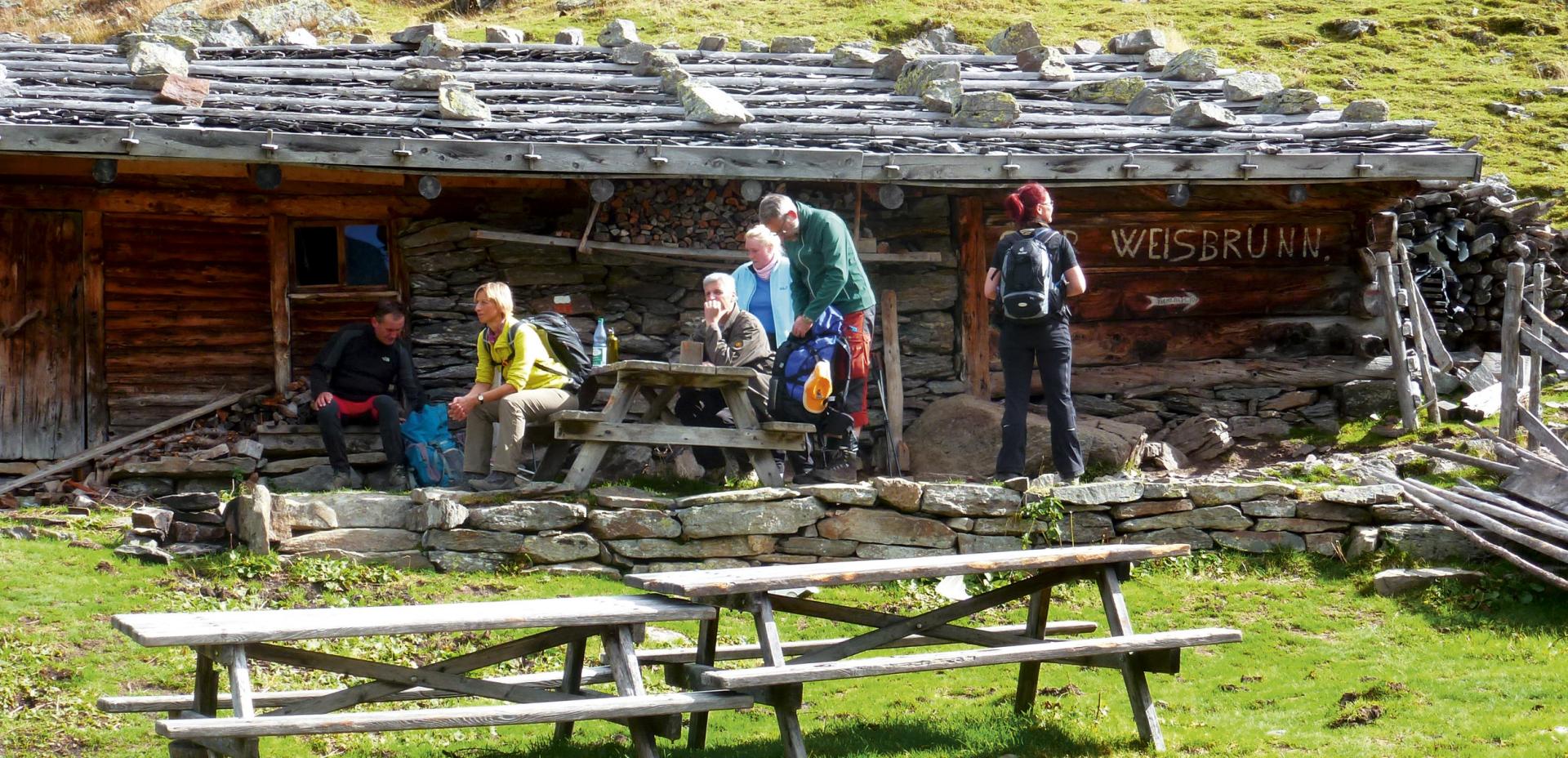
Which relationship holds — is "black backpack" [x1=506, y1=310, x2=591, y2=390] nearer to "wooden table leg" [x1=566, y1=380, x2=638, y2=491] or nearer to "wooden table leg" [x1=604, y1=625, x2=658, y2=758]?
"wooden table leg" [x1=566, y1=380, x2=638, y2=491]

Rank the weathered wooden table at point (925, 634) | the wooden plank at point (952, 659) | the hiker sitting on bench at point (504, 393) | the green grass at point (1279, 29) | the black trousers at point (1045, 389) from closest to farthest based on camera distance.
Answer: the wooden plank at point (952, 659) → the weathered wooden table at point (925, 634) → the hiker sitting on bench at point (504, 393) → the black trousers at point (1045, 389) → the green grass at point (1279, 29)

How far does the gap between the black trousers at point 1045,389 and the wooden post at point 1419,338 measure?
3427 mm

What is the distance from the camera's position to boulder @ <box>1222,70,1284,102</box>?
1167 cm

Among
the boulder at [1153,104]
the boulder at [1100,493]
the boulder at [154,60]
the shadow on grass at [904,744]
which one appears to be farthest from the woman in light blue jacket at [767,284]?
the boulder at [154,60]

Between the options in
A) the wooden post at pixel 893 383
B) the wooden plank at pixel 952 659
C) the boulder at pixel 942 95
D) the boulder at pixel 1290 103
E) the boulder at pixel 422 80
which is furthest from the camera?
the boulder at pixel 1290 103

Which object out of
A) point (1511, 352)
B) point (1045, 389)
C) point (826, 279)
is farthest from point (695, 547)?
point (1511, 352)

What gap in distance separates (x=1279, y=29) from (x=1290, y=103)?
13049 mm

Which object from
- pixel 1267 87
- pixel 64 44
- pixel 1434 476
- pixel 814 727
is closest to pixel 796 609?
pixel 814 727

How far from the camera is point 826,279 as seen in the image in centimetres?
841

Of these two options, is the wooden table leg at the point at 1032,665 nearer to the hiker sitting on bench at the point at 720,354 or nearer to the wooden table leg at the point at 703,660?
the wooden table leg at the point at 703,660

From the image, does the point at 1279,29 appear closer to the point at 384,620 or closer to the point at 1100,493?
the point at 1100,493

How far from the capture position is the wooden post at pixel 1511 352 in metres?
8.82

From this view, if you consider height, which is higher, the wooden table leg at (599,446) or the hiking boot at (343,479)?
the wooden table leg at (599,446)

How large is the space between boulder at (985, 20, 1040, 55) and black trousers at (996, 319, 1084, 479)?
17.8ft
